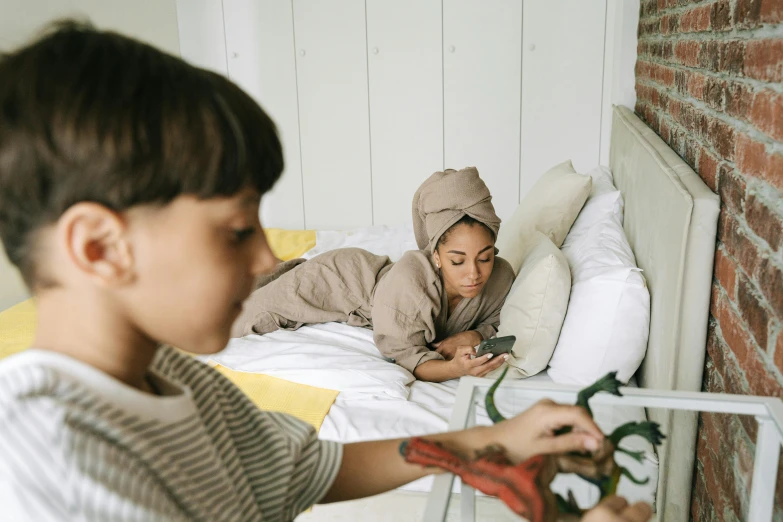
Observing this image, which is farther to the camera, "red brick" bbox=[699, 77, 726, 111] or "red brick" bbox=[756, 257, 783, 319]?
"red brick" bbox=[699, 77, 726, 111]

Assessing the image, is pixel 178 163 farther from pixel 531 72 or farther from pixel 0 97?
pixel 531 72

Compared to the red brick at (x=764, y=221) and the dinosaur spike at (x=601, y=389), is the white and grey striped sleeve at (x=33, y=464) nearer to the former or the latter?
the dinosaur spike at (x=601, y=389)

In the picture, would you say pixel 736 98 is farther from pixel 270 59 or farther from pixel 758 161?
pixel 270 59

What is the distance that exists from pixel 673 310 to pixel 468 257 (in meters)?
0.70

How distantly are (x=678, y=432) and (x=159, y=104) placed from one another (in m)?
0.96

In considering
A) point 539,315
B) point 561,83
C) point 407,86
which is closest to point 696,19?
point 539,315

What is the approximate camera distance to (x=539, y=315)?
1736 millimetres

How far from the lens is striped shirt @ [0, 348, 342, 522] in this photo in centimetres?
54

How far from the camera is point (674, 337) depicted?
129cm

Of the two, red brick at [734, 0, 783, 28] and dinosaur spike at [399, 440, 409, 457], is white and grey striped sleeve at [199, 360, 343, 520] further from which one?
red brick at [734, 0, 783, 28]

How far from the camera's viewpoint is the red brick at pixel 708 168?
1.27m

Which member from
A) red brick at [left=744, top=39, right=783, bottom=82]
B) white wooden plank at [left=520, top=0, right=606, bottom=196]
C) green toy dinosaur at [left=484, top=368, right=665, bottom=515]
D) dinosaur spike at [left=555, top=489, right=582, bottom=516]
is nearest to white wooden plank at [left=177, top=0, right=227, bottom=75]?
white wooden plank at [left=520, top=0, right=606, bottom=196]

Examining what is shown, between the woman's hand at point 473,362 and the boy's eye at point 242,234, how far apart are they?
1123 millimetres

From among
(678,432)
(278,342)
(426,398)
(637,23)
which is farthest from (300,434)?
(637,23)
